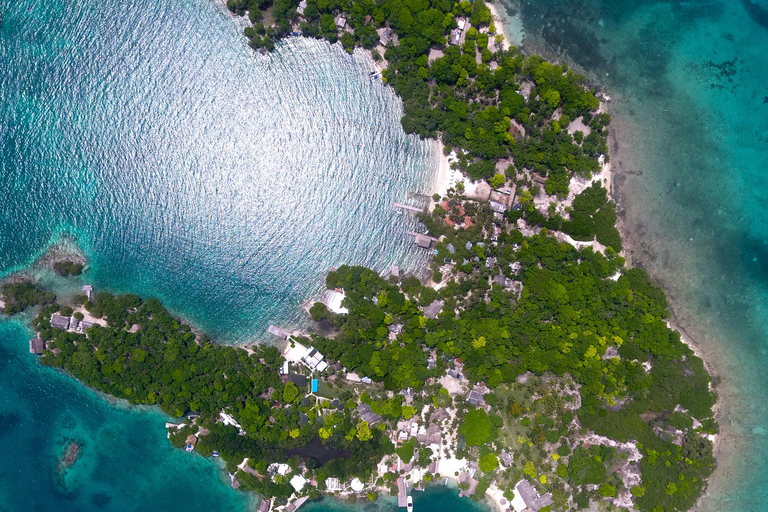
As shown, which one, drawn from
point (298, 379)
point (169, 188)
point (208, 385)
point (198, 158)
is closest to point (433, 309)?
point (298, 379)

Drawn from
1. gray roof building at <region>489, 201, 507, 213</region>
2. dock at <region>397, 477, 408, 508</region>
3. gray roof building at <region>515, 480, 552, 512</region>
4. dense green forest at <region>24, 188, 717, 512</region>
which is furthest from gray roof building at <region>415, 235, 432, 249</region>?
gray roof building at <region>515, 480, 552, 512</region>

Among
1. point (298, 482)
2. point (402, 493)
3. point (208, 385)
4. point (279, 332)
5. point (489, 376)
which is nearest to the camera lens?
point (208, 385)

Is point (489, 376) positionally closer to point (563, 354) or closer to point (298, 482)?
point (563, 354)

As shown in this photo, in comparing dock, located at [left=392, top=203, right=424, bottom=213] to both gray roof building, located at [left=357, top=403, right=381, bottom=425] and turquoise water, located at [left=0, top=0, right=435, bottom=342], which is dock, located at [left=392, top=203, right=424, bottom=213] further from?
gray roof building, located at [left=357, top=403, right=381, bottom=425]

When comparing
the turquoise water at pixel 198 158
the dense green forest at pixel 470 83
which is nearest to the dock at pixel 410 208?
the turquoise water at pixel 198 158

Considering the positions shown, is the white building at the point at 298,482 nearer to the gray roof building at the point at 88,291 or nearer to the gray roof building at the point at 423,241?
the gray roof building at the point at 423,241
